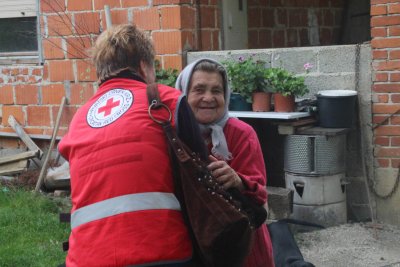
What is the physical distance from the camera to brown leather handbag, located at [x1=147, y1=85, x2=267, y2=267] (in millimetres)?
2197

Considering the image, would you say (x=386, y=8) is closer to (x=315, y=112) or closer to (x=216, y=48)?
(x=315, y=112)

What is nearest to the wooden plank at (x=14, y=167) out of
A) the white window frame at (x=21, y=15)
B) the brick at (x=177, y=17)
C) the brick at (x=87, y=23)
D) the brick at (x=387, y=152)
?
the white window frame at (x=21, y=15)

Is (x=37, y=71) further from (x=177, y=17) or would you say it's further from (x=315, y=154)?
(x=315, y=154)

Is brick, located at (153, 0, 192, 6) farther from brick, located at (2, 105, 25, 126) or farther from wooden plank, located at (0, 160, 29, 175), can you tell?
wooden plank, located at (0, 160, 29, 175)

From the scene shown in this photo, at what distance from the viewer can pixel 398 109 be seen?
210 inches

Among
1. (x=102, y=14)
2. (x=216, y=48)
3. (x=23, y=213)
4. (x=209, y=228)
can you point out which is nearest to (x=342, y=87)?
(x=216, y=48)

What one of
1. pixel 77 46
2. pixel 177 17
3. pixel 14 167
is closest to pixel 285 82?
pixel 177 17

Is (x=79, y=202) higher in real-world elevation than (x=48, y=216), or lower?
higher

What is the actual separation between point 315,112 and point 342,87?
0.32 m

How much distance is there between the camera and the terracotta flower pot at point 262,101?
5.63 meters

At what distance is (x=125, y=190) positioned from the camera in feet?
7.17

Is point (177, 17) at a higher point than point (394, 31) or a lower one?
higher

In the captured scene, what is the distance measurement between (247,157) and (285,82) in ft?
10.0


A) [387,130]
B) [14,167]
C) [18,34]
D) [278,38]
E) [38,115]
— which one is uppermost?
[18,34]
